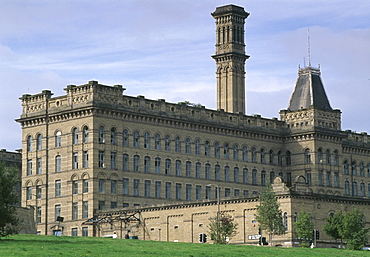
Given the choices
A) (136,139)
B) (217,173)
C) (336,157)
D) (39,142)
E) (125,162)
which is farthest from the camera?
(336,157)

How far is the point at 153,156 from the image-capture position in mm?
130500

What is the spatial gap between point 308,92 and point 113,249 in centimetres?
8382

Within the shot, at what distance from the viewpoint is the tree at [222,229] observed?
106750mm

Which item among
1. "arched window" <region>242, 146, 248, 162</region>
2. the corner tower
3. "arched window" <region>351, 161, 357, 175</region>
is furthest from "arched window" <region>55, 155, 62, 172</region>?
"arched window" <region>351, 161, 357, 175</region>

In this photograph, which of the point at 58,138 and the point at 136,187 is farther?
the point at 58,138

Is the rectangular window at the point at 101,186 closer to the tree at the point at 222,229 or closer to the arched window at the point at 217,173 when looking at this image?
the tree at the point at 222,229

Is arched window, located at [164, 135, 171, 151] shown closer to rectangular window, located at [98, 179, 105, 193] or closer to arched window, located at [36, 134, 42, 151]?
rectangular window, located at [98, 179, 105, 193]

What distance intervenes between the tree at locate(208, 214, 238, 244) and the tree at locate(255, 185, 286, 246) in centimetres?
313

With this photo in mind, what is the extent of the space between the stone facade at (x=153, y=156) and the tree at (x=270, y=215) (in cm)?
346

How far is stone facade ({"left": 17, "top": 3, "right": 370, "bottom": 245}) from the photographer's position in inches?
4889

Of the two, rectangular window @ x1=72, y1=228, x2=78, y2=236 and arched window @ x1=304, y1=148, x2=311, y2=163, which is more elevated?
arched window @ x1=304, y1=148, x2=311, y2=163

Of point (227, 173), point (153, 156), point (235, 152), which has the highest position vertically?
point (235, 152)

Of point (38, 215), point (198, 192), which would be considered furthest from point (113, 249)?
point (198, 192)

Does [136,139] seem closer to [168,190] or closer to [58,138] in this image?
[168,190]
